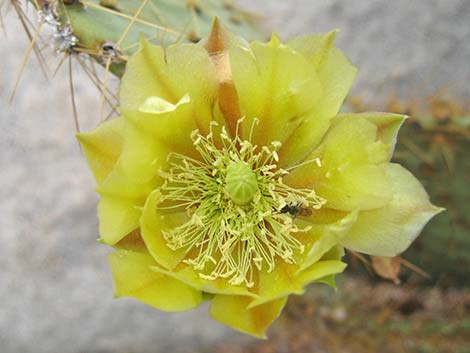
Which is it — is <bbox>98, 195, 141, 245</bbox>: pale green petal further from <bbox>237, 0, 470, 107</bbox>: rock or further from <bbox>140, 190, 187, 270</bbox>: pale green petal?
<bbox>237, 0, 470, 107</bbox>: rock

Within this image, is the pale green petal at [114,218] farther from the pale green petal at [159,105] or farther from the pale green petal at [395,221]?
the pale green petal at [395,221]

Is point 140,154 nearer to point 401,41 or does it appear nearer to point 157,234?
point 157,234

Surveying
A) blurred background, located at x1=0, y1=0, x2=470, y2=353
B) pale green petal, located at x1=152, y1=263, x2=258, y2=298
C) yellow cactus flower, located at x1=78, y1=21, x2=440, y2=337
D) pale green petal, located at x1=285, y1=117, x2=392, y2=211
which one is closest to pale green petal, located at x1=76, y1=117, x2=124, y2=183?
yellow cactus flower, located at x1=78, y1=21, x2=440, y2=337

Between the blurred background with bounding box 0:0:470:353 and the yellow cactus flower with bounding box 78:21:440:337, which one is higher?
the yellow cactus flower with bounding box 78:21:440:337

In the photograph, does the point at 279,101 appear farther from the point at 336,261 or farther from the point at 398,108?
the point at 398,108

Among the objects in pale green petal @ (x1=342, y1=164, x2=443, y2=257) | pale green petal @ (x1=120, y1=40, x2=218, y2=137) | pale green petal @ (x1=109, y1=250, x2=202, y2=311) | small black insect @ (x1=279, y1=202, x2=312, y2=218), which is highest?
pale green petal @ (x1=120, y1=40, x2=218, y2=137)

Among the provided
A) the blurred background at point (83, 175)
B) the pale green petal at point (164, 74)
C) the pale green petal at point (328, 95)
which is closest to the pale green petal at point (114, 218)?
the pale green petal at point (164, 74)
